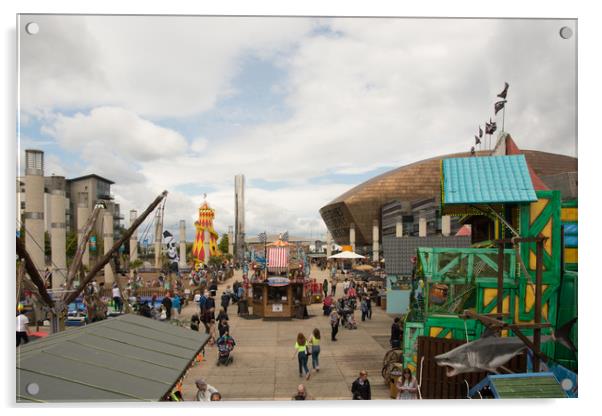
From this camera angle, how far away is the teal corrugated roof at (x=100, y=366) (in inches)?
201

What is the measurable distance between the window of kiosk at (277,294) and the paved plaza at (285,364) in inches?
52.2

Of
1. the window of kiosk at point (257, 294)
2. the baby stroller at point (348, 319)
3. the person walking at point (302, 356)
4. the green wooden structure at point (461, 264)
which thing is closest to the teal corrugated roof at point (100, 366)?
the person walking at point (302, 356)

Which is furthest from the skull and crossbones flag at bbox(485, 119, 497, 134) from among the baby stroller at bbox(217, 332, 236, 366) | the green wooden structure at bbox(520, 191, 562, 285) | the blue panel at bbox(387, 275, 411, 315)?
the blue panel at bbox(387, 275, 411, 315)

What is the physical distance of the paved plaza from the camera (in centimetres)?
964

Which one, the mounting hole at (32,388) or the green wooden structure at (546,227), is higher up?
the green wooden structure at (546,227)

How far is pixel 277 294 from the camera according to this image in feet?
61.3

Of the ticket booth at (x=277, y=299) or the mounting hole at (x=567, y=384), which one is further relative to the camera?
the ticket booth at (x=277, y=299)

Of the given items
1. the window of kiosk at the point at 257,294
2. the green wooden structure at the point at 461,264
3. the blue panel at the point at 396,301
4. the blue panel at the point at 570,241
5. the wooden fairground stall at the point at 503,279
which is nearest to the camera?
the wooden fairground stall at the point at 503,279

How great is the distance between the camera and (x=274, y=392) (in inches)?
372

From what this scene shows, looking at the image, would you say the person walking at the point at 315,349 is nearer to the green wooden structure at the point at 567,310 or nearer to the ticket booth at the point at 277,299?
the green wooden structure at the point at 567,310

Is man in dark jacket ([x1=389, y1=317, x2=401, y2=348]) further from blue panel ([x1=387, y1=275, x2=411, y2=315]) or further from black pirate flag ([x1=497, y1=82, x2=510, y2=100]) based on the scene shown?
black pirate flag ([x1=497, y1=82, x2=510, y2=100])

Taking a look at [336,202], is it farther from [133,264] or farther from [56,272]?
[56,272]

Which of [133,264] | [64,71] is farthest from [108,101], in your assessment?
[133,264]

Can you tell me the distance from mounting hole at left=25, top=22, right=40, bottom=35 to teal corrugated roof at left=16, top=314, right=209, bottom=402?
194 inches
